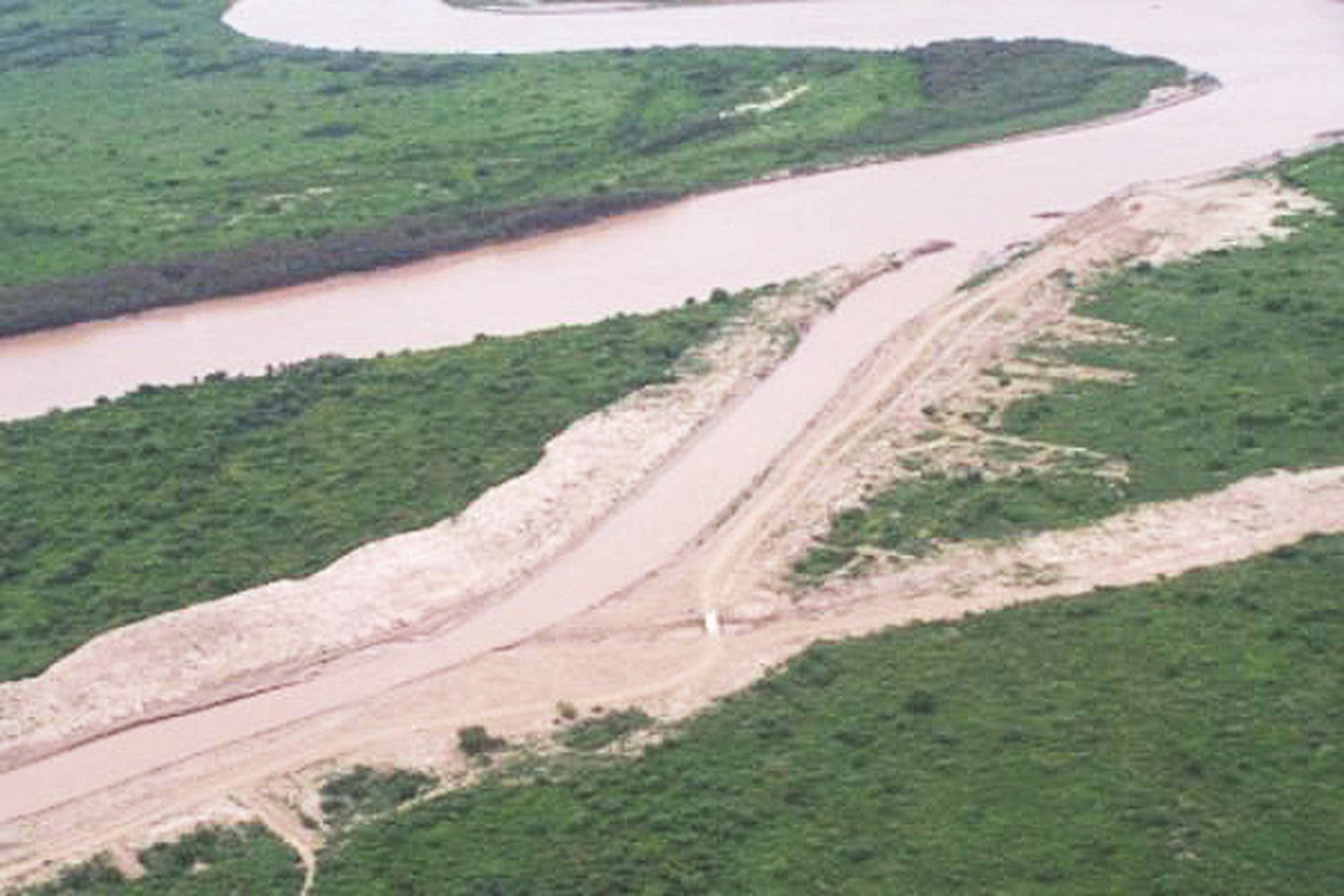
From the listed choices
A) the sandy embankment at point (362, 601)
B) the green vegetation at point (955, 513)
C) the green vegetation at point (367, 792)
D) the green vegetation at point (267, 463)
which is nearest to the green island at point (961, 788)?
the green vegetation at point (367, 792)

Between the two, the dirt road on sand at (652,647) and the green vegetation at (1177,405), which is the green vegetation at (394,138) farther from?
the dirt road on sand at (652,647)

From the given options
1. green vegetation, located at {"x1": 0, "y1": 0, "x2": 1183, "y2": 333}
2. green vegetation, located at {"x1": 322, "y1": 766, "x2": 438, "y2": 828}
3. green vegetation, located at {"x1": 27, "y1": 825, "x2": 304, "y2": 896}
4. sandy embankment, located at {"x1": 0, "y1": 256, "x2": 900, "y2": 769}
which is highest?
green vegetation, located at {"x1": 0, "y1": 0, "x2": 1183, "y2": 333}

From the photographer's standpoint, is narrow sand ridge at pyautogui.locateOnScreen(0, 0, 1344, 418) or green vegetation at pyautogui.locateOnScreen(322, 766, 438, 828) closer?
green vegetation at pyautogui.locateOnScreen(322, 766, 438, 828)

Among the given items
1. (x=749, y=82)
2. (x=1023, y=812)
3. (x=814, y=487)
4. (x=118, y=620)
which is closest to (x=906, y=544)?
(x=814, y=487)

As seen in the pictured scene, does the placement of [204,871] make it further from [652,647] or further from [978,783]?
[978,783]

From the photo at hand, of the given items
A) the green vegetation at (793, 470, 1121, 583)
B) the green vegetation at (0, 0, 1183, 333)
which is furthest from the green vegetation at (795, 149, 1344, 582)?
the green vegetation at (0, 0, 1183, 333)

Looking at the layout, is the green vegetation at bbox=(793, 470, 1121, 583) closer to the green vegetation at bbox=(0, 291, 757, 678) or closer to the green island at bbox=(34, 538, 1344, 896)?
the green island at bbox=(34, 538, 1344, 896)
